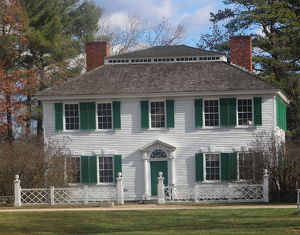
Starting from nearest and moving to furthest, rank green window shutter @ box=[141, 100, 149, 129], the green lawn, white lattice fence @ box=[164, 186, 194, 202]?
the green lawn
white lattice fence @ box=[164, 186, 194, 202]
green window shutter @ box=[141, 100, 149, 129]

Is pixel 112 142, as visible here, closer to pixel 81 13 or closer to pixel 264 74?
pixel 264 74

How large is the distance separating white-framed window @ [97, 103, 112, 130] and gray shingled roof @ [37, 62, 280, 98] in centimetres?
78

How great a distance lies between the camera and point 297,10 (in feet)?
122

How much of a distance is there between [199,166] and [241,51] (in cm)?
816

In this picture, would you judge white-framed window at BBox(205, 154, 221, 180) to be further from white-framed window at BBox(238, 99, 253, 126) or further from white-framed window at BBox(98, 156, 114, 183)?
white-framed window at BBox(98, 156, 114, 183)

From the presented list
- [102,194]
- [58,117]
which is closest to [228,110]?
[102,194]

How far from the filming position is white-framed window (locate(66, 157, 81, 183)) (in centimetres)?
2336

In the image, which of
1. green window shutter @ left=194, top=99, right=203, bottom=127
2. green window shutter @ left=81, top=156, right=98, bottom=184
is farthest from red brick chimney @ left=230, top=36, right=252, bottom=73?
green window shutter @ left=81, top=156, right=98, bottom=184

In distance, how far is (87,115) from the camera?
965 inches

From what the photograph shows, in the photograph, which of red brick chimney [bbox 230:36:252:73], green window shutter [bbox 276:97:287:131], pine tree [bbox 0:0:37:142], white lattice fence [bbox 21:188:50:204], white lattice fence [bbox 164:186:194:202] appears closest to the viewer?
white lattice fence [bbox 21:188:50:204]

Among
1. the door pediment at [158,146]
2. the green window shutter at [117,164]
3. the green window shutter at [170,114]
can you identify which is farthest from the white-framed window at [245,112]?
the green window shutter at [117,164]

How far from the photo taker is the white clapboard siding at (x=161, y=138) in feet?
78.8

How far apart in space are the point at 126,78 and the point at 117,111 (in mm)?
2470

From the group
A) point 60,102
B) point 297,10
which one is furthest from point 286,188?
point 297,10
